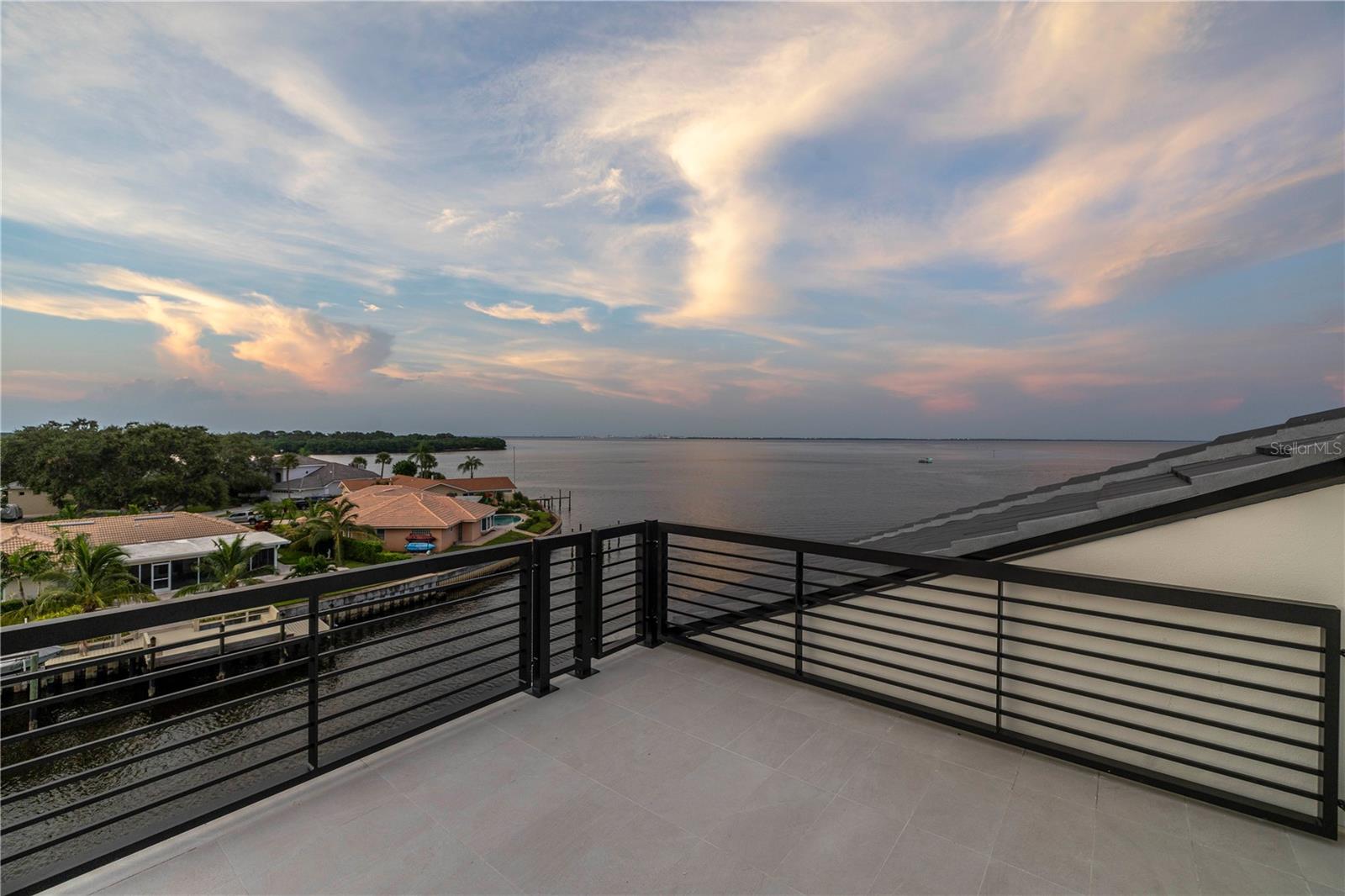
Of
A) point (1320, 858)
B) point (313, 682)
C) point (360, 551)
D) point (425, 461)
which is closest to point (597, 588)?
point (313, 682)

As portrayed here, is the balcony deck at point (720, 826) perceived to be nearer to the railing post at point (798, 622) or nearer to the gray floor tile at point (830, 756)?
the gray floor tile at point (830, 756)

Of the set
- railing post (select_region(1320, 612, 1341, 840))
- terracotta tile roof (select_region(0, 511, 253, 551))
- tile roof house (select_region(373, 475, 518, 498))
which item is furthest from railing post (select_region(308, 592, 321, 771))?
tile roof house (select_region(373, 475, 518, 498))

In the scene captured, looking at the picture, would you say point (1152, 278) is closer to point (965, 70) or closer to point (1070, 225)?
point (1070, 225)

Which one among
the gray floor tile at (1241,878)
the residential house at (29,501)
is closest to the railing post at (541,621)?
the gray floor tile at (1241,878)

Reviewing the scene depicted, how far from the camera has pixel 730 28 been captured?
570cm

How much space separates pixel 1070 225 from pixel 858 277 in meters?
5.27

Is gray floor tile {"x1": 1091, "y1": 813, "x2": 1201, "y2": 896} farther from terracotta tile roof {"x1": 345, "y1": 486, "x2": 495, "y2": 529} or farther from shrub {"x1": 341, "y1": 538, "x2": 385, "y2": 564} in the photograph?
terracotta tile roof {"x1": 345, "y1": 486, "x2": 495, "y2": 529}

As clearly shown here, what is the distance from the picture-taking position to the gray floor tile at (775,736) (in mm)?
2635

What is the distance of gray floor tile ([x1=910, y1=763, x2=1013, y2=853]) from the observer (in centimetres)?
212

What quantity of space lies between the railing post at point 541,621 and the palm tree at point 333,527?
2510 centimetres

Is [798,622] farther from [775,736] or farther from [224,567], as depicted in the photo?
[224,567]

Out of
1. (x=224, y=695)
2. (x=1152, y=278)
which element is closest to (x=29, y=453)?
(x=224, y=695)

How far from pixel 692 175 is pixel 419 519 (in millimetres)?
24448

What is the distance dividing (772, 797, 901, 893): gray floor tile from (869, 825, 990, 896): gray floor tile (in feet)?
0.13
